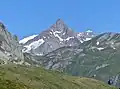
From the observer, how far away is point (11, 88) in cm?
10562

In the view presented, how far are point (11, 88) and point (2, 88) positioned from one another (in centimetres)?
319

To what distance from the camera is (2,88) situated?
4070 inches
